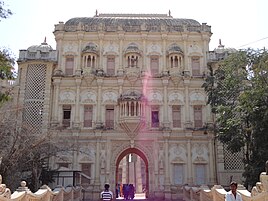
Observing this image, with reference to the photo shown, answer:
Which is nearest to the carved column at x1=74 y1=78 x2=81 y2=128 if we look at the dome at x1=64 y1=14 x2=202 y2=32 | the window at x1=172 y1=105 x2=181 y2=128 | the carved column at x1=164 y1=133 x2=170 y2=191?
the dome at x1=64 y1=14 x2=202 y2=32

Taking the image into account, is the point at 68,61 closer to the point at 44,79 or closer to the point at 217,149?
the point at 44,79

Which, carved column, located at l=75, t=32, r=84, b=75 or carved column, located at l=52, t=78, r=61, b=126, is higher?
carved column, located at l=75, t=32, r=84, b=75

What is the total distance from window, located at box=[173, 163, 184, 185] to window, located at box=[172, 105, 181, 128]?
3.08 metres

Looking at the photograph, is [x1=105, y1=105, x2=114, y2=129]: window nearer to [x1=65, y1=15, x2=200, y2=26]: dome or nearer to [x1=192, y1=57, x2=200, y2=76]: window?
[x1=192, y1=57, x2=200, y2=76]: window

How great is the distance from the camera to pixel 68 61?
2808 centimetres

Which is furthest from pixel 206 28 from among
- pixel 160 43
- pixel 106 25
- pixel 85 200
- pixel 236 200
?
pixel 236 200

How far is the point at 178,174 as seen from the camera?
25641mm

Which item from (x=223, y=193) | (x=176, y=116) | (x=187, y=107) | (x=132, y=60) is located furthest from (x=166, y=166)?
(x=223, y=193)

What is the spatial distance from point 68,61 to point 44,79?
248cm

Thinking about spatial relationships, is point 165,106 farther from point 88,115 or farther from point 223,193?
point 223,193

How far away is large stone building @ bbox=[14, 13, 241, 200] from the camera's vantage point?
2553 cm

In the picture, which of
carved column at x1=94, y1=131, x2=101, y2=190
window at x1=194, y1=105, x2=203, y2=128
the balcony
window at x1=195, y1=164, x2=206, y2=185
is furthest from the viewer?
window at x1=194, y1=105, x2=203, y2=128

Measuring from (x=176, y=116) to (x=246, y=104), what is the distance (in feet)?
29.1

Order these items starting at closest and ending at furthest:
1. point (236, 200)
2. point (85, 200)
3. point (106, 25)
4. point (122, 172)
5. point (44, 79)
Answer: point (236, 200) < point (85, 200) < point (44, 79) < point (106, 25) < point (122, 172)
